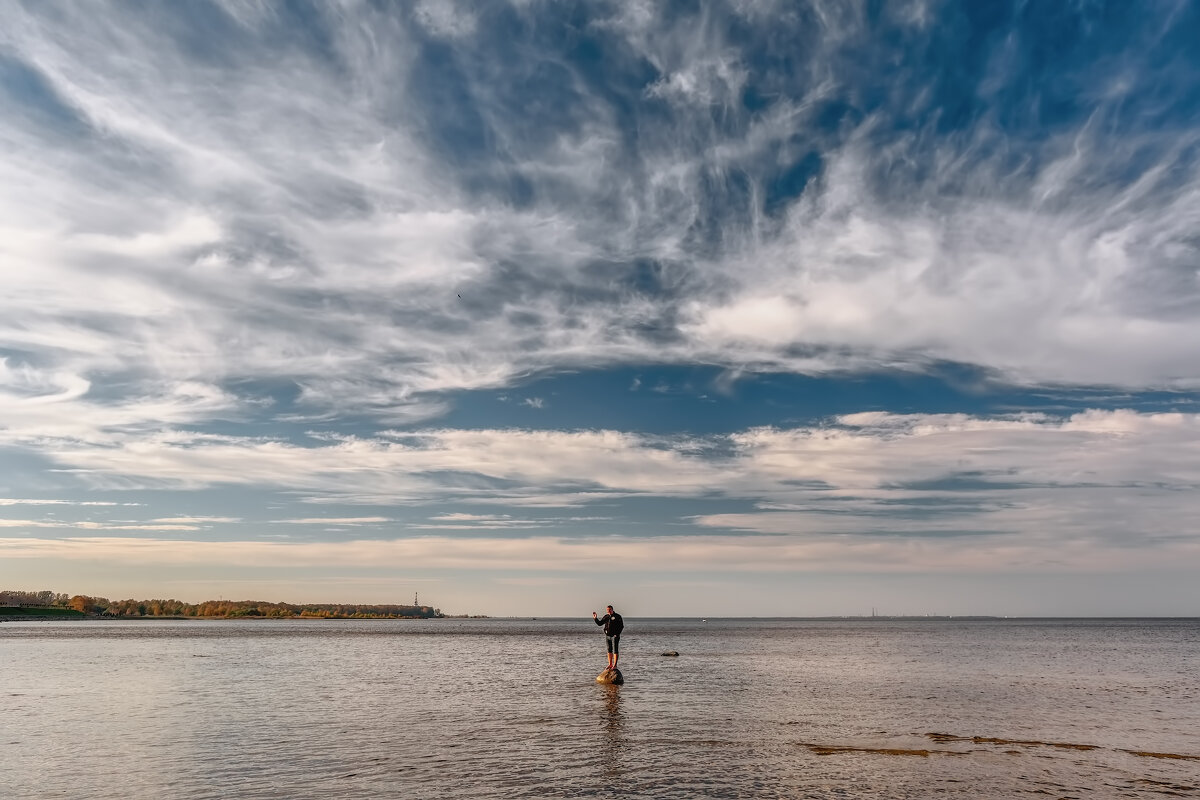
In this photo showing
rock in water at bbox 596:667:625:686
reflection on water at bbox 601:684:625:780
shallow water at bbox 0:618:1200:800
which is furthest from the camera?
rock in water at bbox 596:667:625:686

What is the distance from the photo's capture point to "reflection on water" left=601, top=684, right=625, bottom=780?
1995 cm

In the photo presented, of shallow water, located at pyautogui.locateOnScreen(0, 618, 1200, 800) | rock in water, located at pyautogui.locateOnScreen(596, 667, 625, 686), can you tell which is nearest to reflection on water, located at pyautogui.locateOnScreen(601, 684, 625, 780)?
shallow water, located at pyautogui.locateOnScreen(0, 618, 1200, 800)

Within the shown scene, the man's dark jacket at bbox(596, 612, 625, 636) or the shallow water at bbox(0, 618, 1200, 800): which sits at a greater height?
the man's dark jacket at bbox(596, 612, 625, 636)

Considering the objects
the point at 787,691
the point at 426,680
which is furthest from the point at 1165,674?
the point at 426,680

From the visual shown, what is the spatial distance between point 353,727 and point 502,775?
9783 mm

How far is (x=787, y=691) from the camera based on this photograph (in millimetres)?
39156

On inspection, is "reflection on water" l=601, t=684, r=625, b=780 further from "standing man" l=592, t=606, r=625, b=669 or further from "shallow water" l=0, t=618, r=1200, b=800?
"standing man" l=592, t=606, r=625, b=669

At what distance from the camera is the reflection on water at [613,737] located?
20.0 meters

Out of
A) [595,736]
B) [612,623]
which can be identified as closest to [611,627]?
[612,623]

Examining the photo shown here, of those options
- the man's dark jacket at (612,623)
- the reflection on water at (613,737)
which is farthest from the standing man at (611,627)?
the reflection on water at (613,737)

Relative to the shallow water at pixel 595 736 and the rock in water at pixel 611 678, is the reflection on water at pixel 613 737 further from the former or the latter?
the rock in water at pixel 611 678

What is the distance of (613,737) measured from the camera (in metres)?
24.4

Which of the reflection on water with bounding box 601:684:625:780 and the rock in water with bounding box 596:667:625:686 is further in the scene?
the rock in water with bounding box 596:667:625:686

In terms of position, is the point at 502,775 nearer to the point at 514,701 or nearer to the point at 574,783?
the point at 574,783
